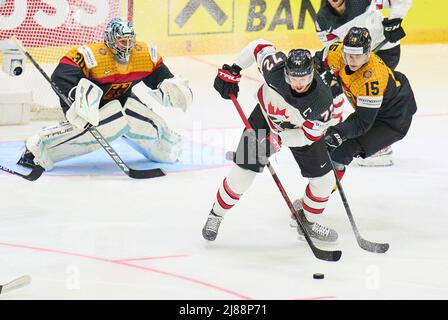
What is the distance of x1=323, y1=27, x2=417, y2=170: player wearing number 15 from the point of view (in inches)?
199

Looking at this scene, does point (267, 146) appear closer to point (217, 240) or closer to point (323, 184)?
point (323, 184)

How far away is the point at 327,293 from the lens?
418cm

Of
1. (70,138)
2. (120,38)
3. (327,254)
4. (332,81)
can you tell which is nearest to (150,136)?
(70,138)

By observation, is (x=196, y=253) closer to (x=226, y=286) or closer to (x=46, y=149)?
(x=226, y=286)

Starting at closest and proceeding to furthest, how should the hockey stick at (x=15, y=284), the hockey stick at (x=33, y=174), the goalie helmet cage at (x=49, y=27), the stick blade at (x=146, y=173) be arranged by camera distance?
the hockey stick at (x=15, y=284)
the hockey stick at (x=33, y=174)
the stick blade at (x=146, y=173)
the goalie helmet cage at (x=49, y=27)

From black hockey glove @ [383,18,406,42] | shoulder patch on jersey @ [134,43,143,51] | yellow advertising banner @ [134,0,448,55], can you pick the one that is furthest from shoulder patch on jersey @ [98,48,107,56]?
yellow advertising banner @ [134,0,448,55]

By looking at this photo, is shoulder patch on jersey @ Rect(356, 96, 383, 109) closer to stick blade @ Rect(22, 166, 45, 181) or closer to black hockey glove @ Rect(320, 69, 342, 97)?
black hockey glove @ Rect(320, 69, 342, 97)

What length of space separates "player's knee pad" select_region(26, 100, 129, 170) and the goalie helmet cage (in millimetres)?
1247

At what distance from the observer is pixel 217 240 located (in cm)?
491

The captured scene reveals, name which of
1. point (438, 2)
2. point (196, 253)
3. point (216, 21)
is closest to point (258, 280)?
point (196, 253)

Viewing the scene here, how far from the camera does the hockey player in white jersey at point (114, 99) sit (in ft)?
19.4

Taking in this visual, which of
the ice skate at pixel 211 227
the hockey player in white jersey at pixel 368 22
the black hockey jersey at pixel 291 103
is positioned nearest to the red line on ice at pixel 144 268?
the ice skate at pixel 211 227

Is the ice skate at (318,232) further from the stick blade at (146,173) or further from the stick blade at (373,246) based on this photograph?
the stick blade at (146,173)

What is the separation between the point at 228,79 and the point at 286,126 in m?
0.37
